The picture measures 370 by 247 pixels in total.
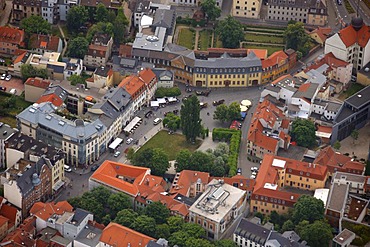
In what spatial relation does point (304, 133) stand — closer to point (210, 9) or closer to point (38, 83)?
point (210, 9)

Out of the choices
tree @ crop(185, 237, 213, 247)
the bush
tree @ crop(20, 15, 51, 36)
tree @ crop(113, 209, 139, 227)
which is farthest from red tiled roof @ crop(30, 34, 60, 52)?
tree @ crop(185, 237, 213, 247)

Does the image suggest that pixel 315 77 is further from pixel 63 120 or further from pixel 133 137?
pixel 63 120

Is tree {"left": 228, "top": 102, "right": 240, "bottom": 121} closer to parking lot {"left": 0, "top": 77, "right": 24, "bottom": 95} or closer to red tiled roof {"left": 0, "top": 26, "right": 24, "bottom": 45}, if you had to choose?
parking lot {"left": 0, "top": 77, "right": 24, "bottom": 95}

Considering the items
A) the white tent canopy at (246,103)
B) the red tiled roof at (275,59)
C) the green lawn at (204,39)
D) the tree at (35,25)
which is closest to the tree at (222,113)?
the white tent canopy at (246,103)

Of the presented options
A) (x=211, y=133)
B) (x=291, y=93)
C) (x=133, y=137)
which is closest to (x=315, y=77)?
(x=291, y=93)

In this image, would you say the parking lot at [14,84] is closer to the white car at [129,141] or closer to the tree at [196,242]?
the white car at [129,141]

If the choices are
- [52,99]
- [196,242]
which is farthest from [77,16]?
[196,242]

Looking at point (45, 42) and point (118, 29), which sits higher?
point (118, 29)
